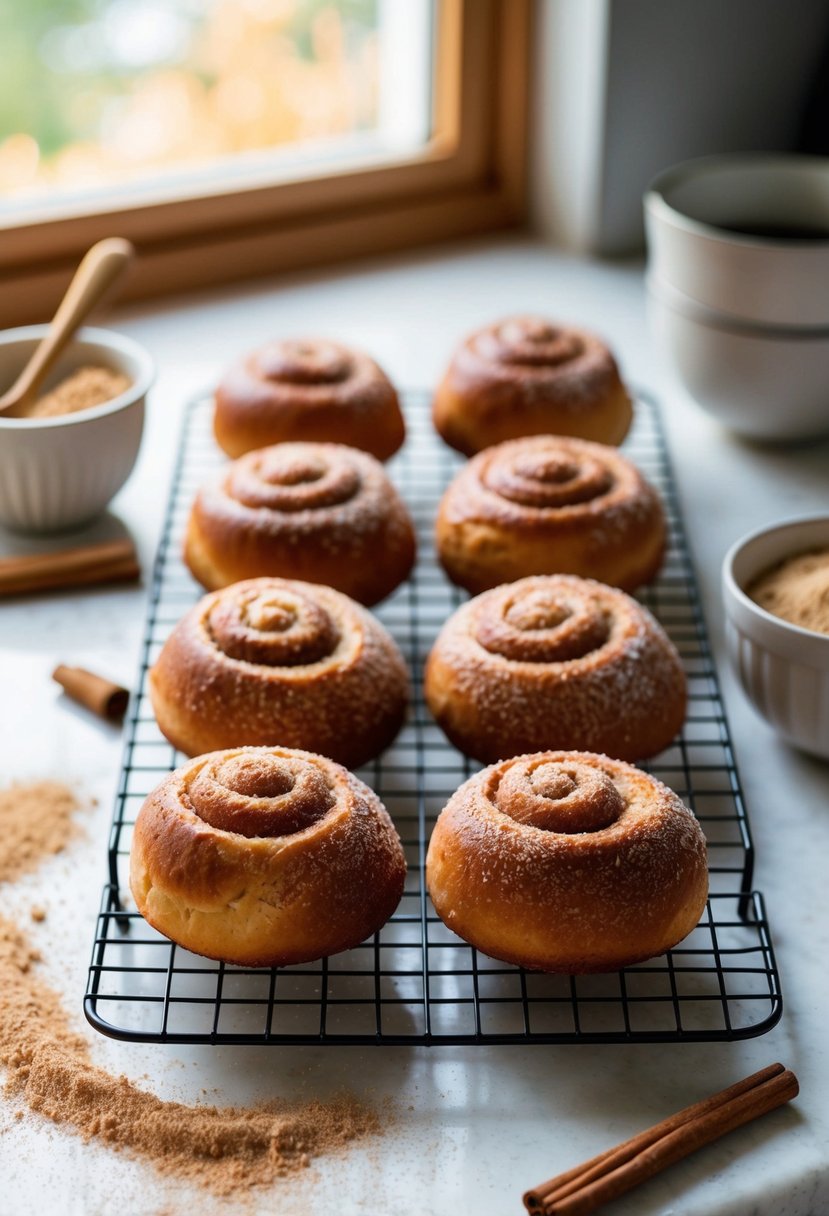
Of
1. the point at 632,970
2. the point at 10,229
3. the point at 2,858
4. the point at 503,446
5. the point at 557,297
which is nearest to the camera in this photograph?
the point at 632,970

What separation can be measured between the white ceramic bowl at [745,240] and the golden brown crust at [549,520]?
0.97 feet

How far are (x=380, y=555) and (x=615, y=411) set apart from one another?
1.31ft

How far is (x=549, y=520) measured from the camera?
4.45ft

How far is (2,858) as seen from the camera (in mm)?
1131

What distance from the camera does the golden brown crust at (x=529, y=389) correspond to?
1.57 meters

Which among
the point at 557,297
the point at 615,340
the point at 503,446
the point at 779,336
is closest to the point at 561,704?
the point at 503,446

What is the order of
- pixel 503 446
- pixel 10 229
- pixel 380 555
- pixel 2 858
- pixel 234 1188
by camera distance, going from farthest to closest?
pixel 10 229 → pixel 503 446 → pixel 380 555 → pixel 2 858 → pixel 234 1188

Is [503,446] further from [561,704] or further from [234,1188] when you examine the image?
[234,1188]

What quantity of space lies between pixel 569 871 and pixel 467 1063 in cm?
15

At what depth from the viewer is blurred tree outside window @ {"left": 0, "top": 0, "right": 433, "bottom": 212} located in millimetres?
1961

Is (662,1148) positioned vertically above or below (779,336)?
below

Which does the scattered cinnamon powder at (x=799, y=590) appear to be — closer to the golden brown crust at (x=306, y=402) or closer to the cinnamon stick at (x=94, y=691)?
the golden brown crust at (x=306, y=402)

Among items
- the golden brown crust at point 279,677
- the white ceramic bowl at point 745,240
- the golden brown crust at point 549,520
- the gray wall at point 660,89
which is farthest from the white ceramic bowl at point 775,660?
the gray wall at point 660,89

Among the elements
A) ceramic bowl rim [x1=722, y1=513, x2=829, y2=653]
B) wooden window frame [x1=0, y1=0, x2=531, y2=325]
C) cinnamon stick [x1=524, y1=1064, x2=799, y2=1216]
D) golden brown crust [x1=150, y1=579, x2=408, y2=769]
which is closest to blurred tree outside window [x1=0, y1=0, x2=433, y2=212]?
wooden window frame [x1=0, y1=0, x2=531, y2=325]
